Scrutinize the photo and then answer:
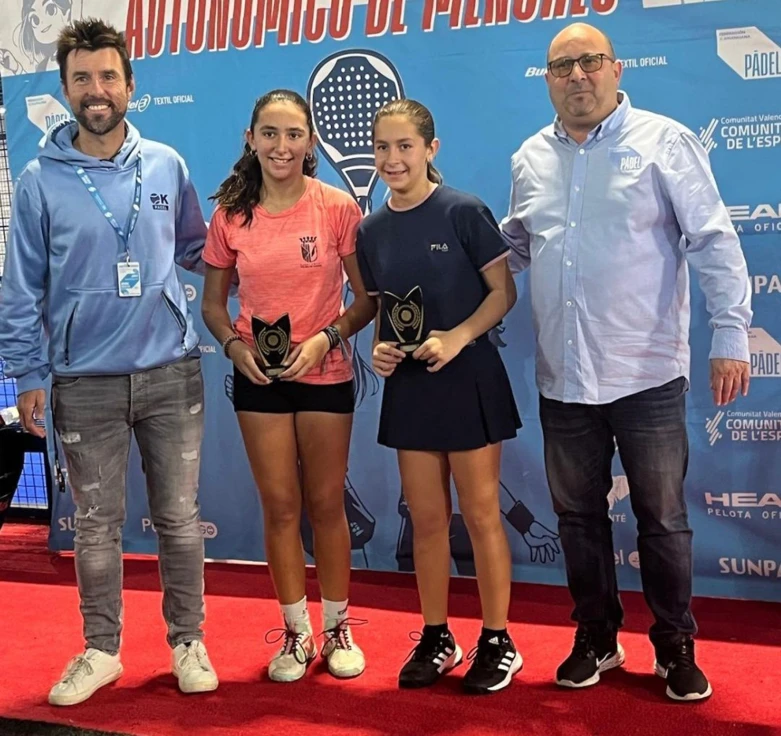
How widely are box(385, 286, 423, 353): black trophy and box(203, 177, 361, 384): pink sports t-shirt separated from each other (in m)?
0.25

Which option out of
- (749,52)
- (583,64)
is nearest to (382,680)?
(583,64)

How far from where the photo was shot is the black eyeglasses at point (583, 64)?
8.14 feet

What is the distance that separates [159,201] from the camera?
2.80 meters

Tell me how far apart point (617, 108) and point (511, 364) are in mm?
1280

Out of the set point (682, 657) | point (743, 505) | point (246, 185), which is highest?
point (246, 185)

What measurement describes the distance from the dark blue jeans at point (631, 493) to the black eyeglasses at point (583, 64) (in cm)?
81

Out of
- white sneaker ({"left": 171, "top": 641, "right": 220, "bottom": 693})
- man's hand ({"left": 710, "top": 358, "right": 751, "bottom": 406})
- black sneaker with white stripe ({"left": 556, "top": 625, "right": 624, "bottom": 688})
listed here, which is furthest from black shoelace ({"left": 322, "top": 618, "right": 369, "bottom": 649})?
man's hand ({"left": 710, "top": 358, "right": 751, "bottom": 406})

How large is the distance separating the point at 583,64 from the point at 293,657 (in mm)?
1799

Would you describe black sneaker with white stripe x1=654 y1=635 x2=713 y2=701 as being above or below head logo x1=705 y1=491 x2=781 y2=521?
below

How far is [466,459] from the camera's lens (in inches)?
105

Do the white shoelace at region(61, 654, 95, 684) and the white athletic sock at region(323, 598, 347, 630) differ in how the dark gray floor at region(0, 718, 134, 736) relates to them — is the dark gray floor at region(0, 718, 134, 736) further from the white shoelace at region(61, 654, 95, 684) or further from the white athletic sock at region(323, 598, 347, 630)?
the white athletic sock at region(323, 598, 347, 630)

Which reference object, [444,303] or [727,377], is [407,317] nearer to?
[444,303]

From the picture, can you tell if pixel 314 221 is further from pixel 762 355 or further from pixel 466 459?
pixel 762 355

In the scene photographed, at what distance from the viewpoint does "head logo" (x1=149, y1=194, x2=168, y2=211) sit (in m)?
2.79
